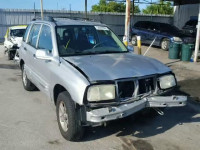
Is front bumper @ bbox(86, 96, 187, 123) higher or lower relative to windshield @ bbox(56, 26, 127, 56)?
lower

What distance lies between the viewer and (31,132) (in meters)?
4.35

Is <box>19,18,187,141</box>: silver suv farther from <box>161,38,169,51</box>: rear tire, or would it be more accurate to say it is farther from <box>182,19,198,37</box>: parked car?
<box>182,19,198,37</box>: parked car

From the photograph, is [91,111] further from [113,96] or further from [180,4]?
[180,4]

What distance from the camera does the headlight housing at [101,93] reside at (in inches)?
136

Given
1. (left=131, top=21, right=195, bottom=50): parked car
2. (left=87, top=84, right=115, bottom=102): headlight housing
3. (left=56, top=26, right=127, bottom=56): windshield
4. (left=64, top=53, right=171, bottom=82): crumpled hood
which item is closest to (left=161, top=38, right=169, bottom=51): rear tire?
(left=131, top=21, right=195, bottom=50): parked car

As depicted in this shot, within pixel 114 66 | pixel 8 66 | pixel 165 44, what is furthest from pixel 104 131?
pixel 165 44

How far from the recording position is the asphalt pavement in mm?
3912

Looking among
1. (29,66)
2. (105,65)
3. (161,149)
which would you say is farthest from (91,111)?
(29,66)

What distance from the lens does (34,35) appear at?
575cm

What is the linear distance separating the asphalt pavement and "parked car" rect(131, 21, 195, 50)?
29.6 feet

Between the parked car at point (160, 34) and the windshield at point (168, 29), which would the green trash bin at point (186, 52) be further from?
the windshield at point (168, 29)

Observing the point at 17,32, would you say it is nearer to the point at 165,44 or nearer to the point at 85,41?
the point at 165,44

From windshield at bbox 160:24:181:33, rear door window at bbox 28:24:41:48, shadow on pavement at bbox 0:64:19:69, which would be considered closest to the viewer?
rear door window at bbox 28:24:41:48

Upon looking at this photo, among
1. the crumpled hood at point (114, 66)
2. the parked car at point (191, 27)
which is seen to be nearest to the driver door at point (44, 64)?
the crumpled hood at point (114, 66)
